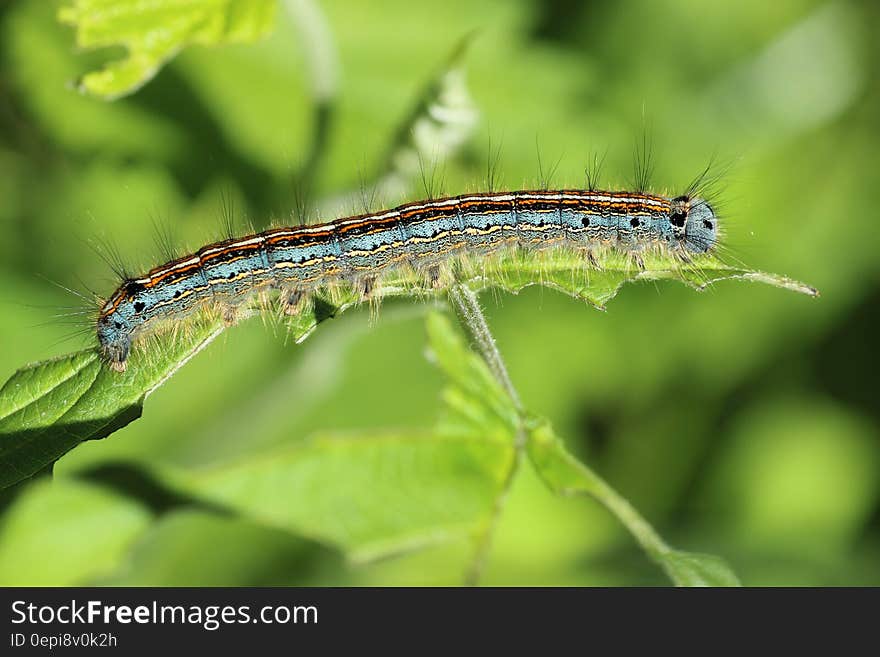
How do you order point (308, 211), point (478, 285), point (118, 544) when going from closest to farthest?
1. point (478, 285)
2. point (118, 544)
3. point (308, 211)

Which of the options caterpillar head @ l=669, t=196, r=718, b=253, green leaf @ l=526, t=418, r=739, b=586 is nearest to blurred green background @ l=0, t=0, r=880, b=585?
caterpillar head @ l=669, t=196, r=718, b=253

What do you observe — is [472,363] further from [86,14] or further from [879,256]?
[879,256]

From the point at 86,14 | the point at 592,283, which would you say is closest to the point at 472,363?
the point at 592,283

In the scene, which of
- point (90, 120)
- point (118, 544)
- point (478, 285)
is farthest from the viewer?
point (90, 120)

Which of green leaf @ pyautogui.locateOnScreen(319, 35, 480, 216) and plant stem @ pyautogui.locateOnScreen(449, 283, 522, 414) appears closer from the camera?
plant stem @ pyautogui.locateOnScreen(449, 283, 522, 414)

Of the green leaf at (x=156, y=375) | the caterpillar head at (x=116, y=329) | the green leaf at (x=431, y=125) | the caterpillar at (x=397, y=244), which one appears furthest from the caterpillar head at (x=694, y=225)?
the caterpillar head at (x=116, y=329)

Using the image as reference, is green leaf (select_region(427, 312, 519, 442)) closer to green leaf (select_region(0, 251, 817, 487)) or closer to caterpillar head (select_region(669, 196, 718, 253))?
green leaf (select_region(0, 251, 817, 487))

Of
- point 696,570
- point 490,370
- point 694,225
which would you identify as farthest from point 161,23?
point 696,570
